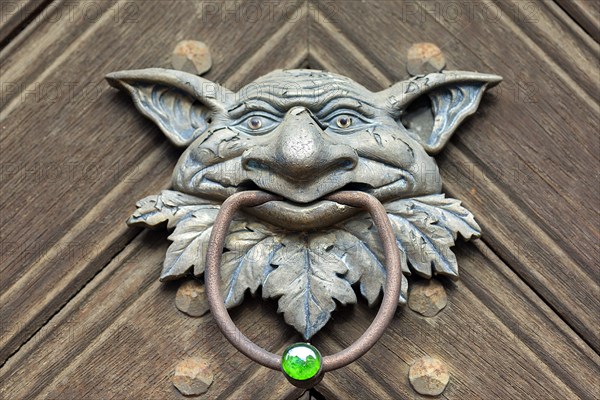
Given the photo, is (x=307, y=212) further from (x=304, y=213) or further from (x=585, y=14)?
(x=585, y=14)

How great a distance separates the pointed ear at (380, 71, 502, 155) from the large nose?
10 cm

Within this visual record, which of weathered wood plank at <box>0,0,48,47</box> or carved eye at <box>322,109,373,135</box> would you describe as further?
weathered wood plank at <box>0,0,48,47</box>

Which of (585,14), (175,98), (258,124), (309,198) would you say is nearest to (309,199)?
(309,198)

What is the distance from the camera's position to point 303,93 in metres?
0.97

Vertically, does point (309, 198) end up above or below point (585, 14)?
below

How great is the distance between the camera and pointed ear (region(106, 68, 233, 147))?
100 cm

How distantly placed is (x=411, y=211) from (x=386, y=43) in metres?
0.23

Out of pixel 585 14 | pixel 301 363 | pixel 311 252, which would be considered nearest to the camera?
pixel 301 363

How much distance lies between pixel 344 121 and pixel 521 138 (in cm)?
22

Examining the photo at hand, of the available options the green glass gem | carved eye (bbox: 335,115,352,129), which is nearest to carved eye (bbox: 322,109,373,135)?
carved eye (bbox: 335,115,352,129)

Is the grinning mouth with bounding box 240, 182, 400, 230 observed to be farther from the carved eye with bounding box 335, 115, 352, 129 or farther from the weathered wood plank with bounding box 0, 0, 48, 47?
the weathered wood plank with bounding box 0, 0, 48, 47

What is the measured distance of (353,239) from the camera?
0.96m

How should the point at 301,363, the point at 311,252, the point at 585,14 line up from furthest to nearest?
the point at 585,14 → the point at 311,252 → the point at 301,363

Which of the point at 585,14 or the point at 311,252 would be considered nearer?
the point at 311,252
